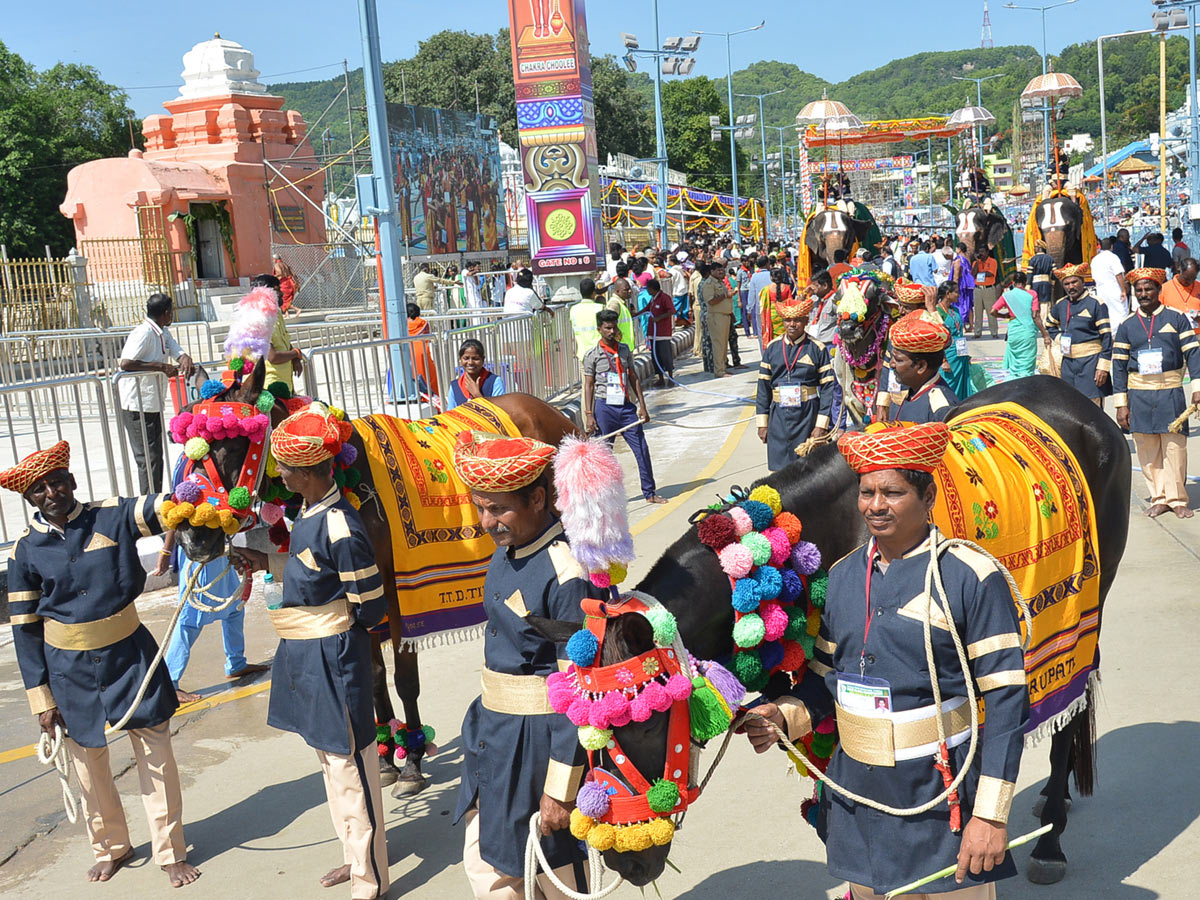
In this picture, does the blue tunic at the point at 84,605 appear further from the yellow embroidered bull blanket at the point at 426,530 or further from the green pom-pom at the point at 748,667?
the green pom-pom at the point at 748,667

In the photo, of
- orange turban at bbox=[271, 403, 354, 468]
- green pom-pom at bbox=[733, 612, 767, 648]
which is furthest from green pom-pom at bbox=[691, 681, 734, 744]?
orange turban at bbox=[271, 403, 354, 468]

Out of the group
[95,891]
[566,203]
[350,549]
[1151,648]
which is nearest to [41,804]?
[95,891]

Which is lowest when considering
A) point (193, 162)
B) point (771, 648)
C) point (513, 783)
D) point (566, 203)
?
point (513, 783)

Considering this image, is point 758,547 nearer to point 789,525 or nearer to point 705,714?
point 789,525

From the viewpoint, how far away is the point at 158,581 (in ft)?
30.2

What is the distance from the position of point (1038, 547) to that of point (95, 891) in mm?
3964

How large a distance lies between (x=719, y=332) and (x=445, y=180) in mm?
22846

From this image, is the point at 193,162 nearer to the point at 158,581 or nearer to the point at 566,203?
the point at 566,203

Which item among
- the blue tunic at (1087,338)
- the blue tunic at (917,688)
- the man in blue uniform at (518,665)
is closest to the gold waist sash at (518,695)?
the man in blue uniform at (518,665)

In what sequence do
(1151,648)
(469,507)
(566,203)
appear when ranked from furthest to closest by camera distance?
(566,203) → (1151,648) → (469,507)

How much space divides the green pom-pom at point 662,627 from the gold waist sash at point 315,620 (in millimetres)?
1851

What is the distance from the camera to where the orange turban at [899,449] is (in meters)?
3.14

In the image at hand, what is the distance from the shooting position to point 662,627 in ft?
10.1

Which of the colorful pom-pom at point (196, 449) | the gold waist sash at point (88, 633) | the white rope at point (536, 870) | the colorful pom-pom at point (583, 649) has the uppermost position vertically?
the colorful pom-pom at point (196, 449)
